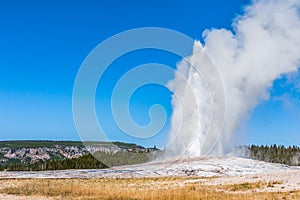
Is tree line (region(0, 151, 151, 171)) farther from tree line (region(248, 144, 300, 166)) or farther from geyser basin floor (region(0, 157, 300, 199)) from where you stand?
geyser basin floor (region(0, 157, 300, 199))

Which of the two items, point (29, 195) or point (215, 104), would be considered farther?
point (215, 104)

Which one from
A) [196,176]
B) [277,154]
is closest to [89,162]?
[277,154]

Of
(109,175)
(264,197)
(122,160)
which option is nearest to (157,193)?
(264,197)

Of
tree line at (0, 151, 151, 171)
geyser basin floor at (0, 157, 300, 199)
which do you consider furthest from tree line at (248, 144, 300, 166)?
geyser basin floor at (0, 157, 300, 199)

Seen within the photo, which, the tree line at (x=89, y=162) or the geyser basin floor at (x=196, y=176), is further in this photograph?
the tree line at (x=89, y=162)

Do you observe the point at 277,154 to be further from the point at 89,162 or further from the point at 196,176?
the point at 196,176

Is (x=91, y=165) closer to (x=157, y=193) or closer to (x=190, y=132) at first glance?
(x=190, y=132)

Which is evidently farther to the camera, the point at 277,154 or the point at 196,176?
the point at 277,154

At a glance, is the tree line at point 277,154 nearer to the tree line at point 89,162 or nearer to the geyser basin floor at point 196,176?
the tree line at point 89,162

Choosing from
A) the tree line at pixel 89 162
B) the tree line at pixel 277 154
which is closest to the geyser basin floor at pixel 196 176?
the tree line at pixel 89 162

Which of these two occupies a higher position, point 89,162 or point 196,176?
point 89,162

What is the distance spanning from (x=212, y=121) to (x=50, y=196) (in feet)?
171

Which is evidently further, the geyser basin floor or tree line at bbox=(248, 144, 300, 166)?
tree line at bbox=(248, 144, 300, 166)

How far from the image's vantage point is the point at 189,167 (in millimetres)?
53250
